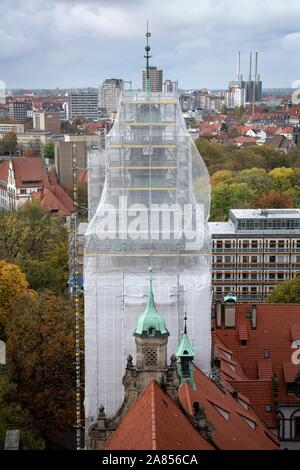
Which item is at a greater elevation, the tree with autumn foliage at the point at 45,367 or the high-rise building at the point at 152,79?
the high-rise building at the point at 152,79

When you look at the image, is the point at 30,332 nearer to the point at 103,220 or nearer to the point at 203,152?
the point at 103,220

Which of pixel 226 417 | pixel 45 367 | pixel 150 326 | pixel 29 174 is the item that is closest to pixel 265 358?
pixel 45 367

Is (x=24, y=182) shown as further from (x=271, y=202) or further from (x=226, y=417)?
(x=226, y=417)

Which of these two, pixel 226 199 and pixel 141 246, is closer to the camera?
pixel 141 246

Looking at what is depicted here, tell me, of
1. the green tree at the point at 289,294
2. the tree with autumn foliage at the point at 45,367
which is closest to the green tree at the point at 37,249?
the tree with autumn foliage at the point at 45,367

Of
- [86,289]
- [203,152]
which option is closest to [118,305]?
[86,289]

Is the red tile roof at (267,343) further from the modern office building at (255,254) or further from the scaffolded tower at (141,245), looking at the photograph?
the modern office building at (255,254)
